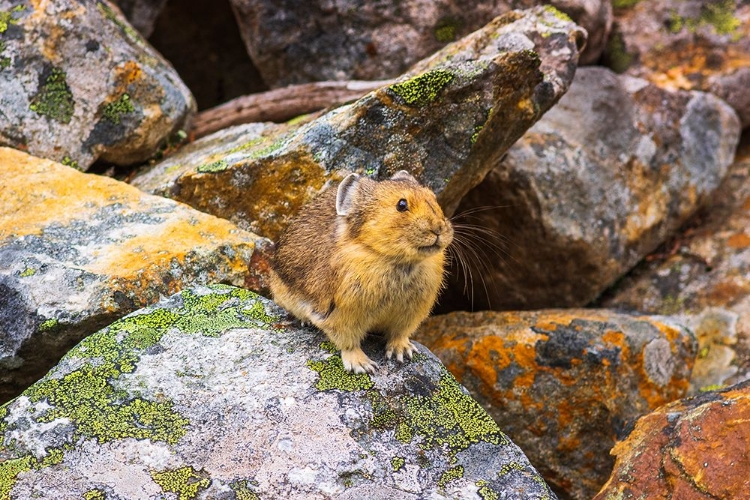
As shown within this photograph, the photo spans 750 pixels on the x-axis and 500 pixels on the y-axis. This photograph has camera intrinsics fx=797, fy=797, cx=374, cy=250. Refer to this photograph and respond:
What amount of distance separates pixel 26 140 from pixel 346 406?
492 centimetres

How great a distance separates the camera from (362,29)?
36.6 feet

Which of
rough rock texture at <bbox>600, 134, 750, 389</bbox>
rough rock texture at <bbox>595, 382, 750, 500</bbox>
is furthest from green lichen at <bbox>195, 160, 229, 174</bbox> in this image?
rough rock texture at <bbox>600, 134, 750, 389</bbox>

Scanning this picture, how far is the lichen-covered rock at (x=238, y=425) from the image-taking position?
4730mm

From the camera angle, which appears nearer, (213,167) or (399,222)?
(399,222)

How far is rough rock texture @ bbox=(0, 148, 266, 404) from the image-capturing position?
605cm

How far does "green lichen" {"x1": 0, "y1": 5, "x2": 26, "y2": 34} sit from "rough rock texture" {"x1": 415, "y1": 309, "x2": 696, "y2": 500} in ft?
18.1

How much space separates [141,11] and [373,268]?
753 cm

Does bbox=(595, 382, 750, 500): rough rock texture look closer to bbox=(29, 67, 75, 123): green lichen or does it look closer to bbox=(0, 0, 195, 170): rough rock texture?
bbox=(0, 0, 195, 170): rough rock texture

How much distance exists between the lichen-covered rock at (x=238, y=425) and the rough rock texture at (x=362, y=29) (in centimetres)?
616

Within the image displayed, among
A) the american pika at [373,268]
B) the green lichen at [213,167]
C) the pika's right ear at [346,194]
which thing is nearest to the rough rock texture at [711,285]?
the american pika at [373,268]

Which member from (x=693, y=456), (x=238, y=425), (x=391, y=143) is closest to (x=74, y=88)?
(x=391, y=143)

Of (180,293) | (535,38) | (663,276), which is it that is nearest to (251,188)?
(180,293)

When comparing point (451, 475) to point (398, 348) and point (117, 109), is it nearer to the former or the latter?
point (398, 348)

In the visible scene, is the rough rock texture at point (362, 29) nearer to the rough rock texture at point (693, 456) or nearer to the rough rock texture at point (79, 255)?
the rough rock texture at point (79, 255)
